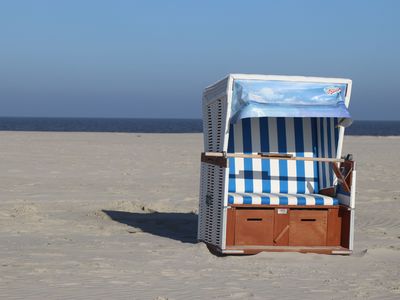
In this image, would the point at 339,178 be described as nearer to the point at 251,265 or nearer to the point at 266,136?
the point at 266,136

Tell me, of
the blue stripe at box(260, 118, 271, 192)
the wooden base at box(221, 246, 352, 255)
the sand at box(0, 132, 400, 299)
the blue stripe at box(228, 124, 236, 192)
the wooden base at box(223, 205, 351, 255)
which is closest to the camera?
the sand at box(0, 132, 400, 299)

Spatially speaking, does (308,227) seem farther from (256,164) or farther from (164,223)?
A: (164,223)

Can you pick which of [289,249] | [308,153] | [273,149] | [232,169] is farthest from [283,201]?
[308,153]

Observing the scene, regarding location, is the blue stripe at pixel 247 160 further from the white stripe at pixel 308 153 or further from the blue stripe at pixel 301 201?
the blue stripe at pixel 301 201

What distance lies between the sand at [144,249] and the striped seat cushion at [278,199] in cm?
61

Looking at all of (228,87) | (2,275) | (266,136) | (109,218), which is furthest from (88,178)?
(2,275)

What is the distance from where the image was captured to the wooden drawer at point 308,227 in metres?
9.16

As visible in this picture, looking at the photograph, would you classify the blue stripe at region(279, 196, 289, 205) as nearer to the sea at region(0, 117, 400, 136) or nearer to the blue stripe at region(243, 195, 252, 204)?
the blue stripe at region(243, 195, 252, 204)

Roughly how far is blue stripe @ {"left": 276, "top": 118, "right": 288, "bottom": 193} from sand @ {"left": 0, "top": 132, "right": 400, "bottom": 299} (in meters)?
1.19

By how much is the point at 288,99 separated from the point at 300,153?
1.32 meters

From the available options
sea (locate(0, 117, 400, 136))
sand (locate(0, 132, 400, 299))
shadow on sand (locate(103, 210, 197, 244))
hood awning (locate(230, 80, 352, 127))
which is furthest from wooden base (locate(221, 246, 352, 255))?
sea (locate(0, 117, 400, 136))

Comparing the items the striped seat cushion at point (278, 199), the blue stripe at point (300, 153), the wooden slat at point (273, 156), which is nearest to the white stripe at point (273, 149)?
the blue stripe at point (300, 153)

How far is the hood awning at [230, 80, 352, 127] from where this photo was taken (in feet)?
29.0

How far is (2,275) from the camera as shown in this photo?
23.6 ft
